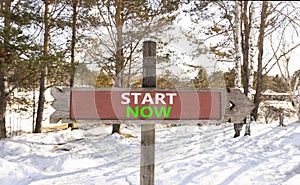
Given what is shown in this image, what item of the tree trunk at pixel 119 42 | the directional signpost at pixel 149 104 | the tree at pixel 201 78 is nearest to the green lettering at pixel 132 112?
the directional signpost at pixel 149 104

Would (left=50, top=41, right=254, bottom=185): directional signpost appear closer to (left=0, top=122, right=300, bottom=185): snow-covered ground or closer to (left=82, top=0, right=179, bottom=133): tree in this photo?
(left=0, top=122, right=300, bottom=185): snow-covered ground

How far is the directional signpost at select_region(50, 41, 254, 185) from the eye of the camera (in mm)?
1822

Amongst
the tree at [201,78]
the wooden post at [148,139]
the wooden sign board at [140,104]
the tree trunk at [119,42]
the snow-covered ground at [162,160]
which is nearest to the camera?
the wooden sign board at [140,104]

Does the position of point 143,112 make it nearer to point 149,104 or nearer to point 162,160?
point 149,104

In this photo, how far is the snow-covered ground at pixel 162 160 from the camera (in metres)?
4.04

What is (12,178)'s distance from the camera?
4289 millimetres

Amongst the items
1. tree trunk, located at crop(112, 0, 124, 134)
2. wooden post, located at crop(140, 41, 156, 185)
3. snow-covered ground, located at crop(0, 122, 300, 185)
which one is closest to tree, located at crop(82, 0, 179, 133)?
tree trunk, located at crop(112, 0, 124, 134)

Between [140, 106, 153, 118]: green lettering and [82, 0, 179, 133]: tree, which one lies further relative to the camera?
[82, 0, 179, 133]: tree

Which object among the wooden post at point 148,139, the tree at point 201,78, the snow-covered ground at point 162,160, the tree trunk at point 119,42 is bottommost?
the snow-covered ground at point 162,160

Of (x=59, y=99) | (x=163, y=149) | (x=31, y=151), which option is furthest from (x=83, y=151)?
(x=59, y=99)

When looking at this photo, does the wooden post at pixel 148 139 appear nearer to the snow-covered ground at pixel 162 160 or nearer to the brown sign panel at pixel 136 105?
the brown sign panel at pixel 136 105

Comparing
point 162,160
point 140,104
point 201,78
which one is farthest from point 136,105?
point 201,78

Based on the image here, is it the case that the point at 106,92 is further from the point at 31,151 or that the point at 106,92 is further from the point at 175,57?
the point at 175,57

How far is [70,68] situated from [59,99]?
5.91 metres
